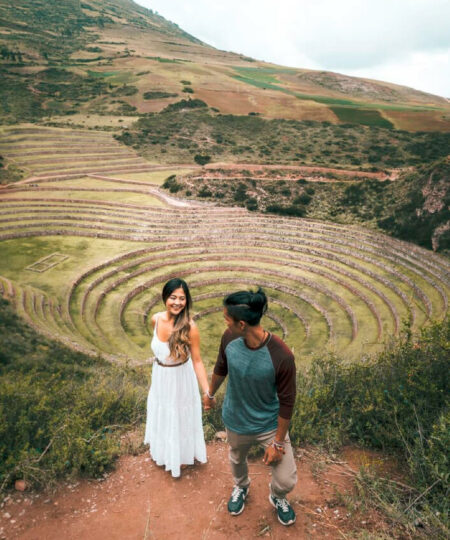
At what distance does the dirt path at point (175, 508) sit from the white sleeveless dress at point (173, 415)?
0.79ft

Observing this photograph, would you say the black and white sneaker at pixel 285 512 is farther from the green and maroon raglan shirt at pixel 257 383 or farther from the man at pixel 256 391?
the green and maroon raglan shirt at pixel 257 383

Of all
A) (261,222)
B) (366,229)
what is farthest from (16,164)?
(366,229)

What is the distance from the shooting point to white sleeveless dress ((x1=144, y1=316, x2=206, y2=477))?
13.4 ft

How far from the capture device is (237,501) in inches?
145

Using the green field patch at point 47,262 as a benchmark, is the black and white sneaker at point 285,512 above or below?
above

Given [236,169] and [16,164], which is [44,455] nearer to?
[236,169]

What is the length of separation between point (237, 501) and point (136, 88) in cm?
7131

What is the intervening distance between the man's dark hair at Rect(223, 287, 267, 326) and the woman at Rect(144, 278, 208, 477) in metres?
1.04

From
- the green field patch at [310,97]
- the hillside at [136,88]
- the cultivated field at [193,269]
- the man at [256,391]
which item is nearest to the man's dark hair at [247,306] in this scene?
the man at [256,391]

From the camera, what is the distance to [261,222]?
2628 cm

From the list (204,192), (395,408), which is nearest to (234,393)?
(395,408)

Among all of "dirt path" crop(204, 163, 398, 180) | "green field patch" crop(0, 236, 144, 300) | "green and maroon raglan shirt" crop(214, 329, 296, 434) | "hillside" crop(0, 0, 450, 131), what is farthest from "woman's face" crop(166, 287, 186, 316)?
"hillside" crop(0, 0, 450, 131)

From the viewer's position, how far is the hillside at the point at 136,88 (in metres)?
55.0

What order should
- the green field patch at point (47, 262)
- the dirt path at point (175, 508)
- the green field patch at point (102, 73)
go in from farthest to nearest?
the green field patch at point (102, 73) → the green field patch at point (47, 262) → the dirt path at point (175, 508)
